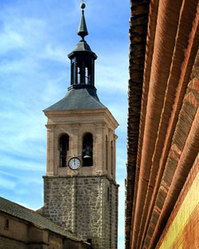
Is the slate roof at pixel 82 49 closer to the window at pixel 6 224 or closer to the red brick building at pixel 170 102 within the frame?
the window at pixel 6 224

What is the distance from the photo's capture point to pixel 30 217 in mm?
41656

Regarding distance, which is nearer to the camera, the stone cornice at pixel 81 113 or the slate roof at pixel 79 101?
the stone cornice at pixel 81 113

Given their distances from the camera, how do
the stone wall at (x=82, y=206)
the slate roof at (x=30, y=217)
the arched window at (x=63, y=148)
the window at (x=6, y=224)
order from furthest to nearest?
the arched window at (x=63, y=148) → the stone wall at (x=82, y=206) → the slate roof at (x=30, y=217) → the window at (x=6, y=224)

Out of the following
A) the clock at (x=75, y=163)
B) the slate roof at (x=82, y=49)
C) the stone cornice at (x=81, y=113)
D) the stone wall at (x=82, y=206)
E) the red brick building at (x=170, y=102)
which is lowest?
the red brick building at (x=170, y=102)

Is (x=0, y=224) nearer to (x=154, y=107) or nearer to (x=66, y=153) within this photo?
(x=66, y=153)

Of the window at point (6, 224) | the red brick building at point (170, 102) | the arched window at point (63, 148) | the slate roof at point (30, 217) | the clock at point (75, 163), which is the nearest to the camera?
the red brick building at point (170, 102)

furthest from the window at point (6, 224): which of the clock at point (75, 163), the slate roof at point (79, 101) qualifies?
the slate roof at point (79, 101)

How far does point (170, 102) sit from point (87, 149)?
4560 centimetres

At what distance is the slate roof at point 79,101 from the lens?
4866 cm

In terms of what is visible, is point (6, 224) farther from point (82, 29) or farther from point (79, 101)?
point (82, 29)

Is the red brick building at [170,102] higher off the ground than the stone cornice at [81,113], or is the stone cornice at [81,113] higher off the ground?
the stone cornice at [81,113]

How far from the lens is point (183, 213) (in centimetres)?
348

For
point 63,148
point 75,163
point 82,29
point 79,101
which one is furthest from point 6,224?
point 82,29

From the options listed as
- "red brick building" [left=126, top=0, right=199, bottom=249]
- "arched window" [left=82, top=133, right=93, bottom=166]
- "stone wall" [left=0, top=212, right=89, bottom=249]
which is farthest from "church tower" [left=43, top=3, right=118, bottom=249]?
"red brick building" [left=126, top=0, right=199, bottom=249]
